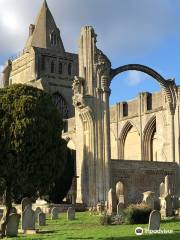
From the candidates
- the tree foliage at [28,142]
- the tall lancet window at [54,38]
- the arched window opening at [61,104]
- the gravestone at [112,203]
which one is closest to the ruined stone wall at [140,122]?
the gravestone at [112,203]

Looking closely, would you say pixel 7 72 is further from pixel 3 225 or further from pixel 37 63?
pixel 3 225

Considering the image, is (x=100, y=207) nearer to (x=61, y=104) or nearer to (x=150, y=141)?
(x=150, y=141)

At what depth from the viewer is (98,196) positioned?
117 feet

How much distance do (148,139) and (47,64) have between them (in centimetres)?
2780

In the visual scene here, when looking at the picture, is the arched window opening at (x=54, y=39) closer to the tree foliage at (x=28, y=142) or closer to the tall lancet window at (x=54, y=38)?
the tall lancet window at (x=54, y=38)

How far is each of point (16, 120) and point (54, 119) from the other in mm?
1624

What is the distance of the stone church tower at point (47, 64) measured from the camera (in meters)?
74.2

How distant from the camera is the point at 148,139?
51875mm

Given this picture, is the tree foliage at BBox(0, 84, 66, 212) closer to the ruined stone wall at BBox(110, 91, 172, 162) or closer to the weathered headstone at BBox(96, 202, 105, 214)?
the weathered headstone at BBox(96, 202, 105, 214)

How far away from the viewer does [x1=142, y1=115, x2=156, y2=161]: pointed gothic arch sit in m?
50.6

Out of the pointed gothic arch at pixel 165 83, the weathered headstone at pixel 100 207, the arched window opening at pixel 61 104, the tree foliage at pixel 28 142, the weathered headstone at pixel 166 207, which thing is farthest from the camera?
the arched window opening at pixel 61 104

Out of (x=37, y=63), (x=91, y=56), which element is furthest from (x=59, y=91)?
(x=91, y=56)

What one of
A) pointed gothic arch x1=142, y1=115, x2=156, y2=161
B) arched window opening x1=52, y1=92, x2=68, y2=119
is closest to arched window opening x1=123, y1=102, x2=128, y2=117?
pointed gothic arch x1=142, y1=115, x2=156, y2=161

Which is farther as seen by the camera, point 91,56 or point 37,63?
point 37,63
